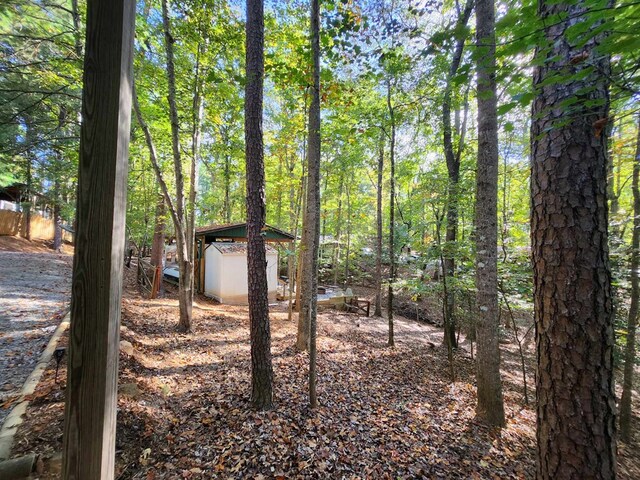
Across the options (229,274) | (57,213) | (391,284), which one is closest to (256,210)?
(391,284)

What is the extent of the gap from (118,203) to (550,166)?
2.49 m

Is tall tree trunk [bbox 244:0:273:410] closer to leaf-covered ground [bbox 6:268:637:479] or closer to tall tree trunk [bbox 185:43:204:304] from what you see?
leaf-covered ground [bbox 6:268:637:479]

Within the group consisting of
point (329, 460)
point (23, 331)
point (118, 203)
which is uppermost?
point (118, 203)

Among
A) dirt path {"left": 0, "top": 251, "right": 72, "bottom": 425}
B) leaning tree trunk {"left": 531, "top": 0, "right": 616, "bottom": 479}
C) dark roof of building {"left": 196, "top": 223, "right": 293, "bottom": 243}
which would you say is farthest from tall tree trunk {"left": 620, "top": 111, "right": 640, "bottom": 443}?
dark roof of building {"left": 196, "top": 223, "right": 293, "bottom": 243}

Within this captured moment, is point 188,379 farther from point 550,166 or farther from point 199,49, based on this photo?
point 199,49

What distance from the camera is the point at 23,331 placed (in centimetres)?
465

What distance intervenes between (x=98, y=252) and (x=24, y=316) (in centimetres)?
701

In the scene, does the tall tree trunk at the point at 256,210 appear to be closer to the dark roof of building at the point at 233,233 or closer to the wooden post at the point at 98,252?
the wooden post at the point at 98,252

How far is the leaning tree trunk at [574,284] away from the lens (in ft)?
5.41

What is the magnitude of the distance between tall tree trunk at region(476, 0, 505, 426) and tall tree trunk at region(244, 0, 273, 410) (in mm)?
3326

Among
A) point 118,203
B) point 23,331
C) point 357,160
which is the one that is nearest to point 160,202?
point 23,331

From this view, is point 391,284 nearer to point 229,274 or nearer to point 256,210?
point 256,210

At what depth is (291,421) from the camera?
11.0 feet

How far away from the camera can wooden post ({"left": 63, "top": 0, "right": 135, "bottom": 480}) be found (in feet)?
2.79
